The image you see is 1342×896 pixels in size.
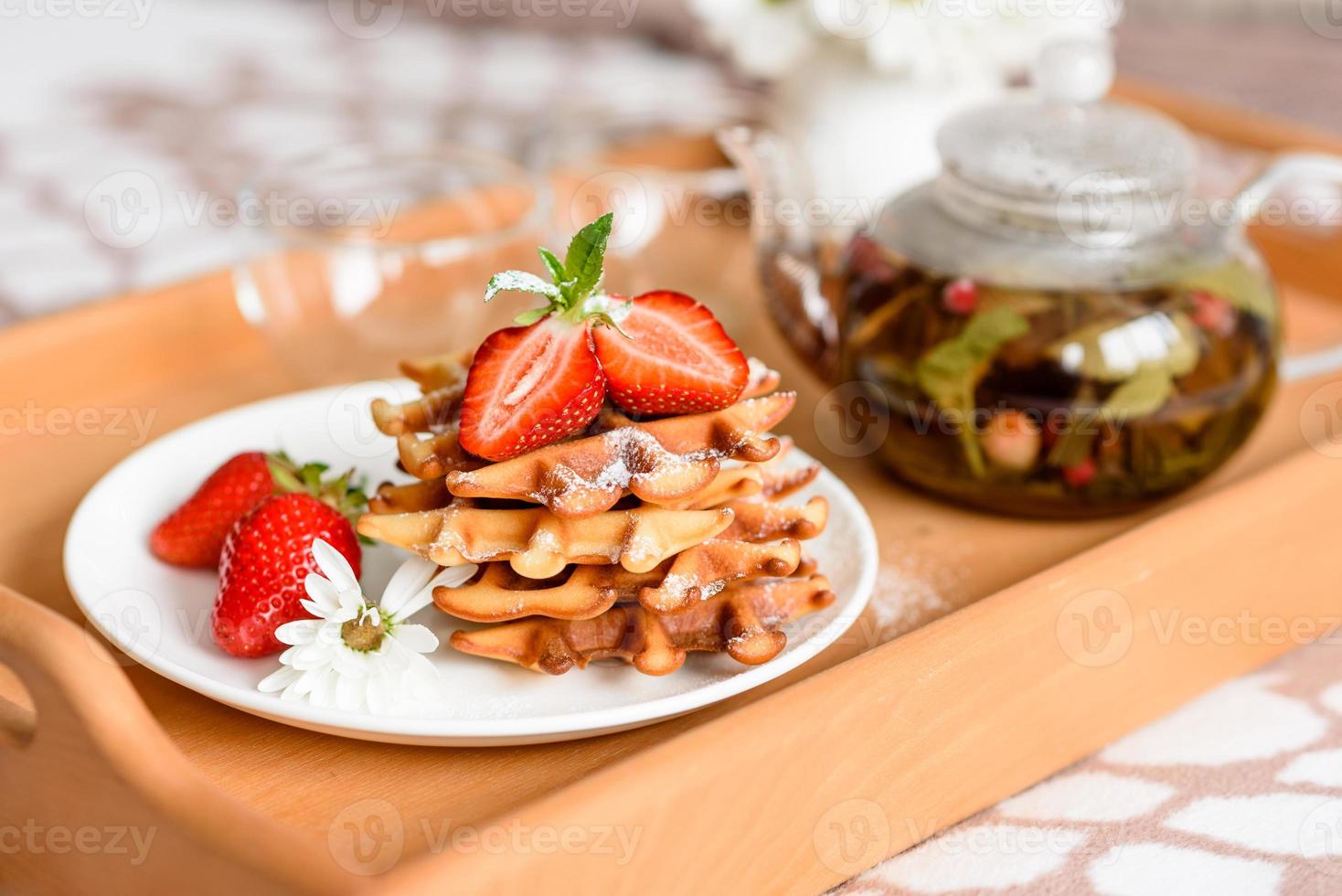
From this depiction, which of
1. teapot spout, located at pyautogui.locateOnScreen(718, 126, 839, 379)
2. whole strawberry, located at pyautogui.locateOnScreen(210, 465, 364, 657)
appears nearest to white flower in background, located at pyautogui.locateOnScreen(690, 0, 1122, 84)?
teapot spout, located at pyautogui.locateOnScreen(718, 126, 839, 379)

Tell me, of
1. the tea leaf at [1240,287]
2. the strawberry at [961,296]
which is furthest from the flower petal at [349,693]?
the tea leaf at [1240,287]

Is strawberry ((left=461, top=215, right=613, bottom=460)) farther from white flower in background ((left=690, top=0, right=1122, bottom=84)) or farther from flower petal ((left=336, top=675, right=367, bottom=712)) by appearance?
white flower in background ((left=690, top=0, right=1122, bottom=84))

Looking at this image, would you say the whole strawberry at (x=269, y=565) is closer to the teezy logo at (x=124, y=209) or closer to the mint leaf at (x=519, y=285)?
the mint leaf at (x=519, y=285)

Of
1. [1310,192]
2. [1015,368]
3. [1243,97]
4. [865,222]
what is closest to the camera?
[1015,368]

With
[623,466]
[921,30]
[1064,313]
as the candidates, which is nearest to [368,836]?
[623,466]

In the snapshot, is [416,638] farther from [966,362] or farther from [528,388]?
[966,362]

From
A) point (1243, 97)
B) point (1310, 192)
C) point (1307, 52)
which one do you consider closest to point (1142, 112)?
point (1310, 192)

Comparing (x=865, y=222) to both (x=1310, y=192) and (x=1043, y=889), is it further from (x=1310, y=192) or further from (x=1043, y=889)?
(x=1310, y=192)
